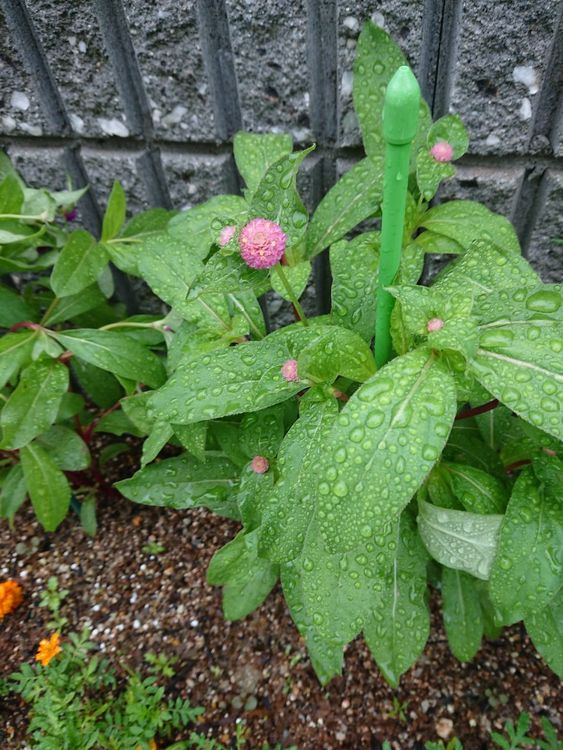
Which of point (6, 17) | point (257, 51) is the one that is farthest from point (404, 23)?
point (6, 17)

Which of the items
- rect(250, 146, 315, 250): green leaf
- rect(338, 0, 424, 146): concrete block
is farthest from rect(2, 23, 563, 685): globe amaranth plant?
rect(338, 0, 424, 146): concrete block

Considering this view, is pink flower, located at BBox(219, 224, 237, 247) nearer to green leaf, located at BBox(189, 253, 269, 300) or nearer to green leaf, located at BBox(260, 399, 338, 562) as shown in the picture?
green leaf, located at BBox(189, 253, 269, 300)

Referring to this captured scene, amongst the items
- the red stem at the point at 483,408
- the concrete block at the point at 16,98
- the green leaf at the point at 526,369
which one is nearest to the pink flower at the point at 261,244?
the green leaf at the point at 526,369

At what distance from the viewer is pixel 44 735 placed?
41.5 inches

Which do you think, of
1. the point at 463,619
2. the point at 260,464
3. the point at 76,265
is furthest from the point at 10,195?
the point at 463,619

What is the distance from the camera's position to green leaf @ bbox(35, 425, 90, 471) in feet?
3.92

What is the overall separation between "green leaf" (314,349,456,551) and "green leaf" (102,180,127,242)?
705mm

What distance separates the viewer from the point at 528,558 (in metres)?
0.78

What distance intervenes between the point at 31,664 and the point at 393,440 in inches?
40.8

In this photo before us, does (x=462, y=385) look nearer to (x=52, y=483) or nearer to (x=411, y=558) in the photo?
(x=411, y=558)

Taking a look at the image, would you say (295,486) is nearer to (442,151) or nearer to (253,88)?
(442,151)

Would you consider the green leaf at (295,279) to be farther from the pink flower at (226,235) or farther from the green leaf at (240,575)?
the green leaf at (240,575)

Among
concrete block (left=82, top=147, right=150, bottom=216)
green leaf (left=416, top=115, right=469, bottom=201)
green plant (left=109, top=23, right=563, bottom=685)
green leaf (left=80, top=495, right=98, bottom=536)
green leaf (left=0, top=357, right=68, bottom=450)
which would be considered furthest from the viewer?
green leaf (left=80, top=495, right=98, bottom=536)

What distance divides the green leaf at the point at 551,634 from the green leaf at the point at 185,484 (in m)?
0.54
